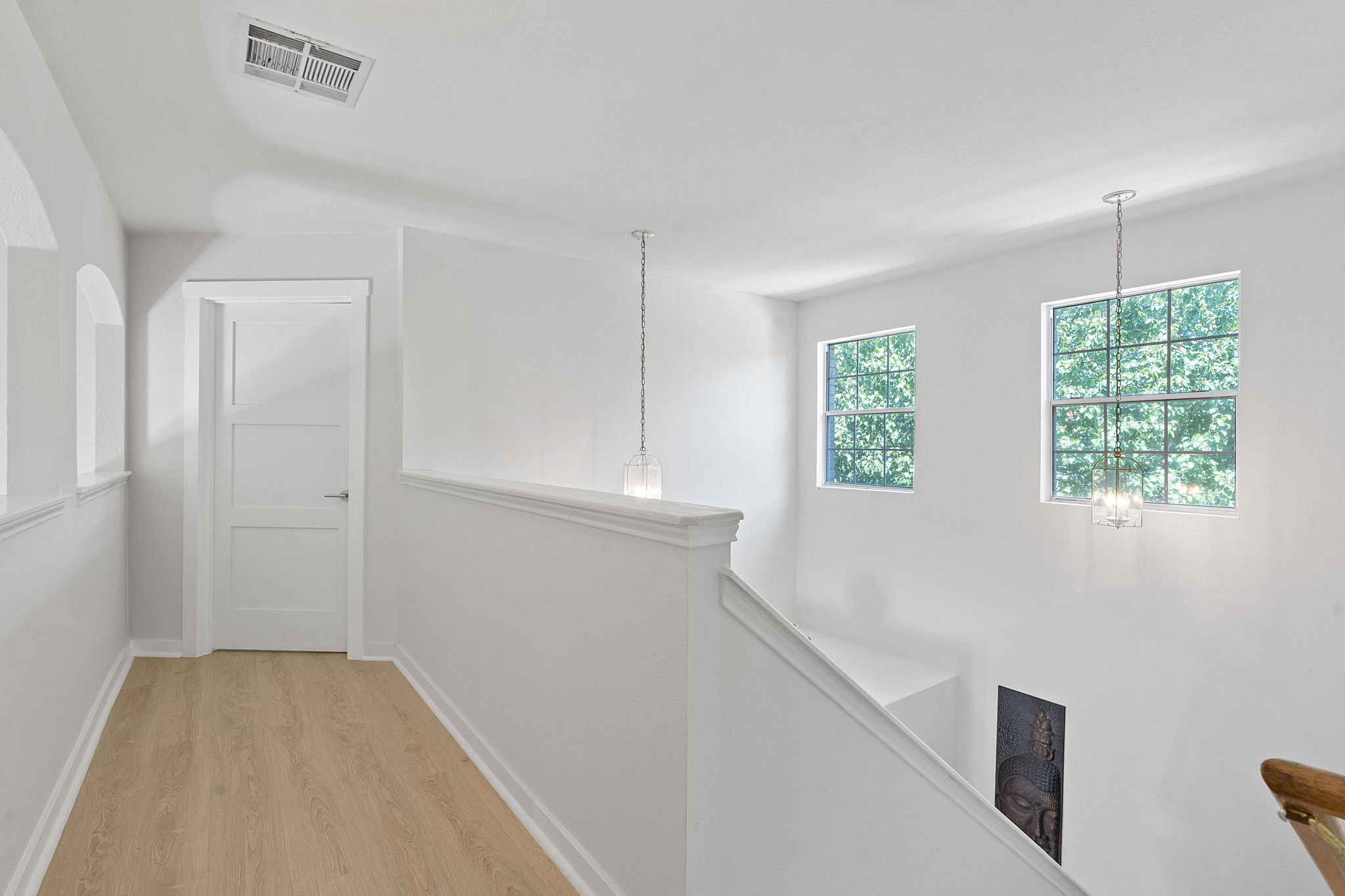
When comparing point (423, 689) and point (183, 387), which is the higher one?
point (183, 387)

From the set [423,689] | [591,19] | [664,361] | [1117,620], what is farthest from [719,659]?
[664,361]

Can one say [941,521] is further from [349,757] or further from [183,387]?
[183,387]

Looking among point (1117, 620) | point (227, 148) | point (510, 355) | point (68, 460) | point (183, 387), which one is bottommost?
point (1117, 620)

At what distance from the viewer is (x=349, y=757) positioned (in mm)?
2602

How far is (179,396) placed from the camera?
386 cm

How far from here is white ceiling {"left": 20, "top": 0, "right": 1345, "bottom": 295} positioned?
206 cm

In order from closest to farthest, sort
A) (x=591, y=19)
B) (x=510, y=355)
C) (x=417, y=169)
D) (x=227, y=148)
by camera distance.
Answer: (x=591, y=19) → (x=227, y=148) → (x=417, y=169) → (x=510, y=355)

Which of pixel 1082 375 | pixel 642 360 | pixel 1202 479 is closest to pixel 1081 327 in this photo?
pixel 1082 375

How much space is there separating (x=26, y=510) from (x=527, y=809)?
1.65 m

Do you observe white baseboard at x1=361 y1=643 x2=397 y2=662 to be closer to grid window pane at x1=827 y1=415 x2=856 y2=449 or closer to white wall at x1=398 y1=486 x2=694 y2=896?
white wall at x1=398 y1=486 x2=694 y2=896

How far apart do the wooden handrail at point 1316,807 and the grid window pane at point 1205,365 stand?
3.72 metres

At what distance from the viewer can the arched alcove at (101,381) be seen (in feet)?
11.7

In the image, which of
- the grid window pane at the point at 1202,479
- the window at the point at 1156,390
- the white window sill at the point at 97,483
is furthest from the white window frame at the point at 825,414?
the white window sill at the point at 97,483

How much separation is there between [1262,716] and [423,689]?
407 centimetres
